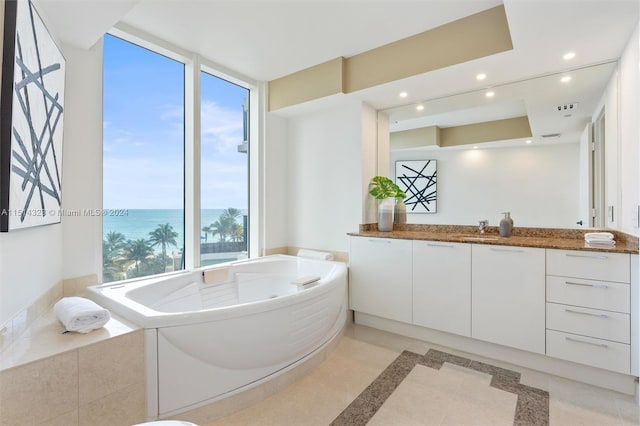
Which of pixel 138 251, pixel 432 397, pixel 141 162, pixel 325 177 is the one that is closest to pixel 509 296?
pixel 432 397

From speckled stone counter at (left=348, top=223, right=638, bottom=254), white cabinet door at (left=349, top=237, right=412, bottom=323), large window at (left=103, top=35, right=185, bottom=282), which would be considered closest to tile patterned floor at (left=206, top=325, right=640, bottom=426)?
white cabinet door at (left=349, top=237, right=412, bottom=323)

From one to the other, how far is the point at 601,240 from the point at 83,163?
353cm

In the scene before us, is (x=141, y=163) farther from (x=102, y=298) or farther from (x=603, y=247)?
(x=603, y=247)

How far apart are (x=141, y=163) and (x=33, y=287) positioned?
1.32m

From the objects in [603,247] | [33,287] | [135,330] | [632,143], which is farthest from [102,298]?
[632,143]

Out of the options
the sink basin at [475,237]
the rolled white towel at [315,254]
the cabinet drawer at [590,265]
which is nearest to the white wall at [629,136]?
the cabinet drawer at [590,265]

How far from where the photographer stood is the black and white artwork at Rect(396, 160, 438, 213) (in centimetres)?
305

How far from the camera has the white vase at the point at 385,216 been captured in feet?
10.1

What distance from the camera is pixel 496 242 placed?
2283 mm

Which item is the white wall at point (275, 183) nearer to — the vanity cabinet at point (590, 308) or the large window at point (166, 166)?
the large window at point (166, 166)

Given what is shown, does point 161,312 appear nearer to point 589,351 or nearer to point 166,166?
point 166,166

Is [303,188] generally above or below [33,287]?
above

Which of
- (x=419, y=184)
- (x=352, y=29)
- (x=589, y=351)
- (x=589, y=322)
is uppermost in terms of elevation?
(x=352, y=29)

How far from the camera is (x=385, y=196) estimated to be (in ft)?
10.3
